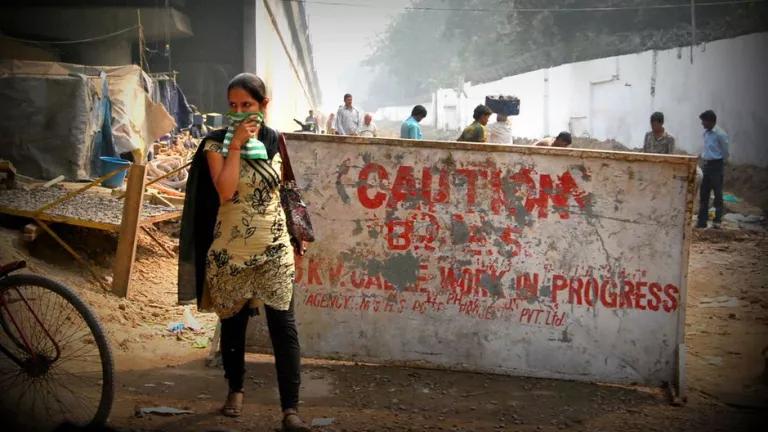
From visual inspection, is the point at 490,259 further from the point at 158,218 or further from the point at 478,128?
the point at 478,128

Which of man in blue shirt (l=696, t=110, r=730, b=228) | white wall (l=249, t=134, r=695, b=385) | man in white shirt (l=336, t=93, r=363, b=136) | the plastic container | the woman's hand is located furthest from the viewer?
man in white shirt (l=336, t=93, r=363, b=136)

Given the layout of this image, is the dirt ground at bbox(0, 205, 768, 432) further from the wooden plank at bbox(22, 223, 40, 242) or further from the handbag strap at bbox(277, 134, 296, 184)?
the handbag strap at bbox(277, 134, 296, 184)

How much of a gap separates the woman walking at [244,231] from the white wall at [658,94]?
13.0 meters

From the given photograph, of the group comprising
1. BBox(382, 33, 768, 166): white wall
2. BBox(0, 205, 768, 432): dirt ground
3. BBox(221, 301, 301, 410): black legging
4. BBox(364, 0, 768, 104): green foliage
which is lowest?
BBox(0, 205, 768, 432): dirt ground

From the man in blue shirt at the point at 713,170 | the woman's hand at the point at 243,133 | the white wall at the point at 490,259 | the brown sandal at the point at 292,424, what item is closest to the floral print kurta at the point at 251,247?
the woman's hand at the point at 243,133

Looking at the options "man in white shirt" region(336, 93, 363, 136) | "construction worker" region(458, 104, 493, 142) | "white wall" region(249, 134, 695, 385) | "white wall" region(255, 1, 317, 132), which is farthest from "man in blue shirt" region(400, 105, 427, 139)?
"white wall" region(249, 134, 695, 385)

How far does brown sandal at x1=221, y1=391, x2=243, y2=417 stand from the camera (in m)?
3.30

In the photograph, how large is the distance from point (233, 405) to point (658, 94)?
714 inches

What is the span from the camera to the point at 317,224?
401 cm

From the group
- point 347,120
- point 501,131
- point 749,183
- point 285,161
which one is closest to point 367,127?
point 347,120

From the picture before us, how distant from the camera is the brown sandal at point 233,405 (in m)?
3.30

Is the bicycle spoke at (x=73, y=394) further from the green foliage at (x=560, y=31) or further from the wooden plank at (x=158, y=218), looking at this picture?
the green foliage at (x=560, y=31)

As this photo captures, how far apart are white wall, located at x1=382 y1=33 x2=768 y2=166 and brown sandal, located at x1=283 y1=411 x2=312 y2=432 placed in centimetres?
1301

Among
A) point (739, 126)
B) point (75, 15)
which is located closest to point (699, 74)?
point (739, 126)
